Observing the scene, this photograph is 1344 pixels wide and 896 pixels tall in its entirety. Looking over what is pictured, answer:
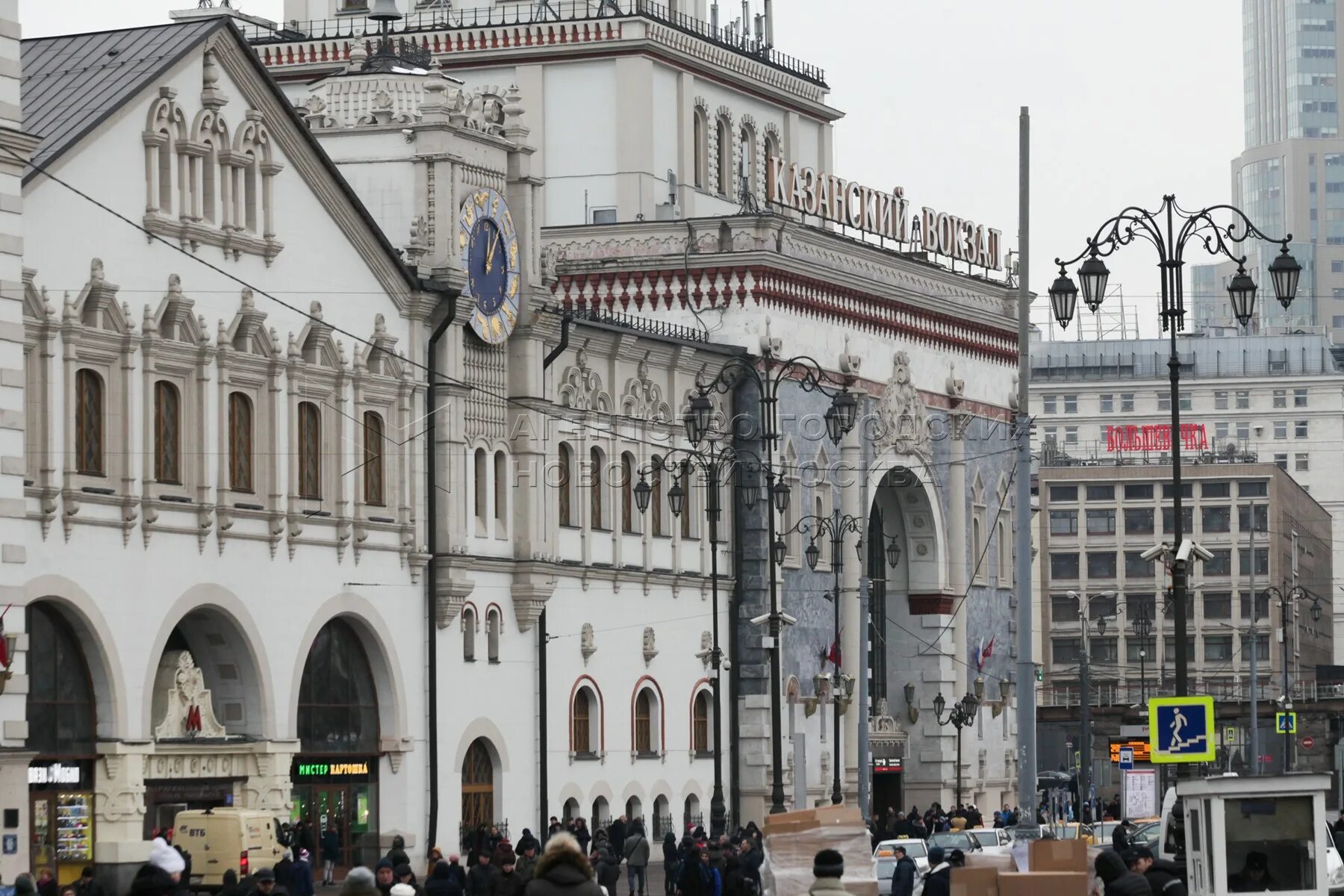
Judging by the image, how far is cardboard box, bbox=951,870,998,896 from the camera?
31.1 m

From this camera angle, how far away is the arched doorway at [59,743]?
48.4 meters

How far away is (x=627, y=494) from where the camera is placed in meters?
69.2

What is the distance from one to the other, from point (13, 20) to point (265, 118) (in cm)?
1598

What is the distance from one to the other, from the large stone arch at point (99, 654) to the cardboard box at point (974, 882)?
21.1 m

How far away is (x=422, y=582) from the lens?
59.5 m

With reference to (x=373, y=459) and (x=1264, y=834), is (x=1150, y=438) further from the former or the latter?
(x=1264, y=834)

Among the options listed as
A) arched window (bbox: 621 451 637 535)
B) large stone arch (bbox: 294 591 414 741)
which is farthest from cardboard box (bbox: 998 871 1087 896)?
arched window (bbox: 621 451 637 535)

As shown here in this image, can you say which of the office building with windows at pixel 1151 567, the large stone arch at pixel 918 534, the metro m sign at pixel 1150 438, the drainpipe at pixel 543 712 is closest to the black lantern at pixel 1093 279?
the drainpipe at pixel 543 712

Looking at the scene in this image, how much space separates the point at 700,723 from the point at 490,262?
607 inches

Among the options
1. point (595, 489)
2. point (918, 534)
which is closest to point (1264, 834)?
point (595, 489)


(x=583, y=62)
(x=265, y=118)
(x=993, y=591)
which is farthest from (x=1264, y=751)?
(x=265, y=118)

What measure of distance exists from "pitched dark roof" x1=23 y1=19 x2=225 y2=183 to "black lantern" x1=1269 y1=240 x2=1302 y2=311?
19.4 m

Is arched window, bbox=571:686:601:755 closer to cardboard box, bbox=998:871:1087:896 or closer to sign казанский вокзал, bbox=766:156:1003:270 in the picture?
sign казанский вокзал, bbox=766:156:1003:270

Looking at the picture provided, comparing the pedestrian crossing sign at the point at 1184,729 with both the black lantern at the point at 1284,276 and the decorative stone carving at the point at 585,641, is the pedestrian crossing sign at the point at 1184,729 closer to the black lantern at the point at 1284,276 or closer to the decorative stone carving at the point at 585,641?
the black lantern at the point at 1284,276
